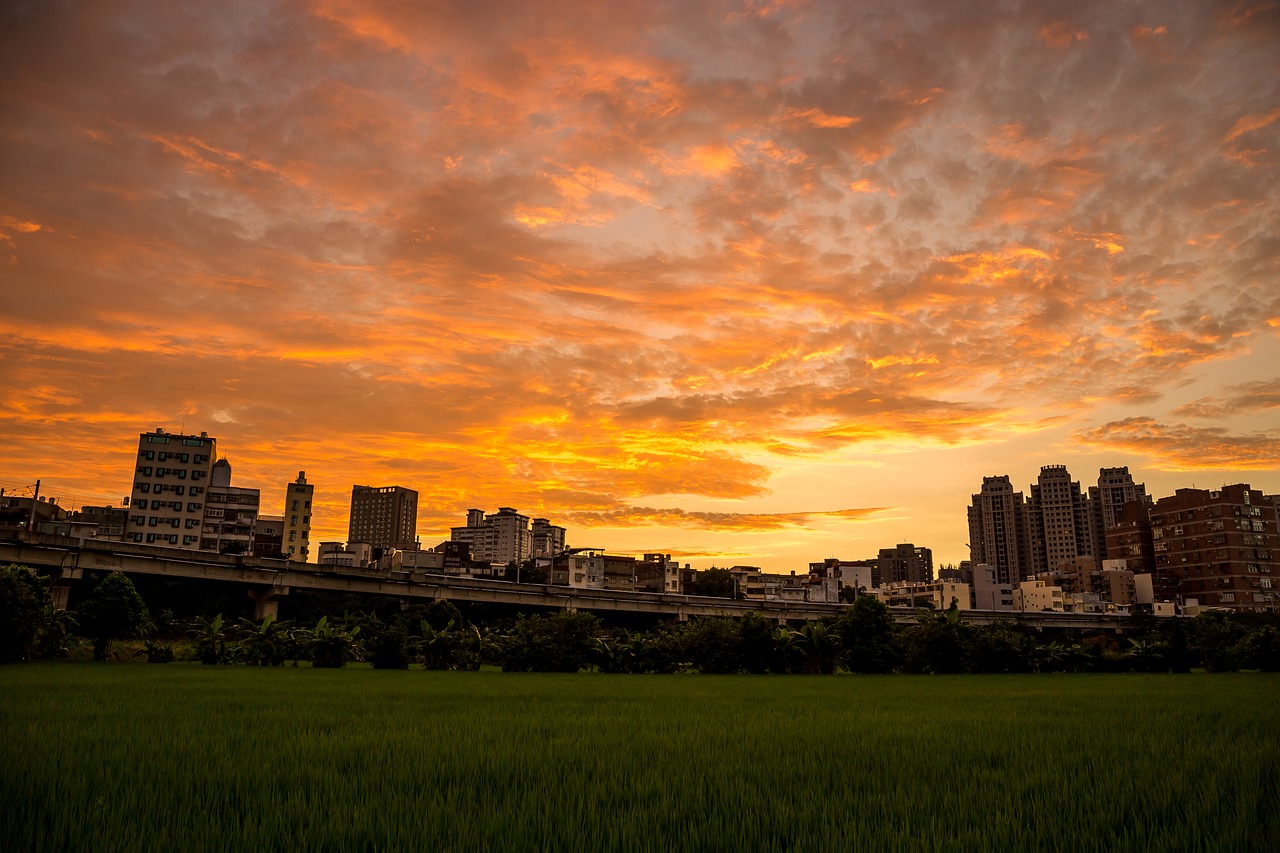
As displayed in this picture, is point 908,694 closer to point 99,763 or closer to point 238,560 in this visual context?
point 99,763

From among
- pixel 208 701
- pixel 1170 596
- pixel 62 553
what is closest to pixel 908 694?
pixel 208 701

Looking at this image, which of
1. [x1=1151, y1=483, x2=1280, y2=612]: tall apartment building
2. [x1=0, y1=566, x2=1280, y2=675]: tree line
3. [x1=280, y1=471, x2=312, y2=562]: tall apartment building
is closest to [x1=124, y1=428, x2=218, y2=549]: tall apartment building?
[x1=280, y1=471, x2=312, y2=562]: tall apartment building

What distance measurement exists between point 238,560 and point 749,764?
77.5m

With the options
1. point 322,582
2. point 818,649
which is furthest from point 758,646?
point 322,582

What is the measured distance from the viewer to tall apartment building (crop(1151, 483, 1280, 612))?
5733 inches

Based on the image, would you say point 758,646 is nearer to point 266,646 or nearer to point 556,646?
point 556,646

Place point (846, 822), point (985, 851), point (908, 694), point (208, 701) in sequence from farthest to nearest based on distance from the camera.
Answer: point (908, 694) → point (208, 701) → point (846, 822) → point (985, 851)

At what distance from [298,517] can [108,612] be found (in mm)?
134163

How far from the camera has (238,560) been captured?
7550cm

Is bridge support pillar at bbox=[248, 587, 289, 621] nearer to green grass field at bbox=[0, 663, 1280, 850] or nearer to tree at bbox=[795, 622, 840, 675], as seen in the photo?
tree at bbox=[795, 622, 840, 675]

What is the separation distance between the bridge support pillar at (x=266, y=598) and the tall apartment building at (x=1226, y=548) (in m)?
154

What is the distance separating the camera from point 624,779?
795cm

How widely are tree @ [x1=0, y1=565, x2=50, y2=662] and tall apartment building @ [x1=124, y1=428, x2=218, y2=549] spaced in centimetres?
10937

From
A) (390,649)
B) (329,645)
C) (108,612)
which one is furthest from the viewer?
(390,649)
